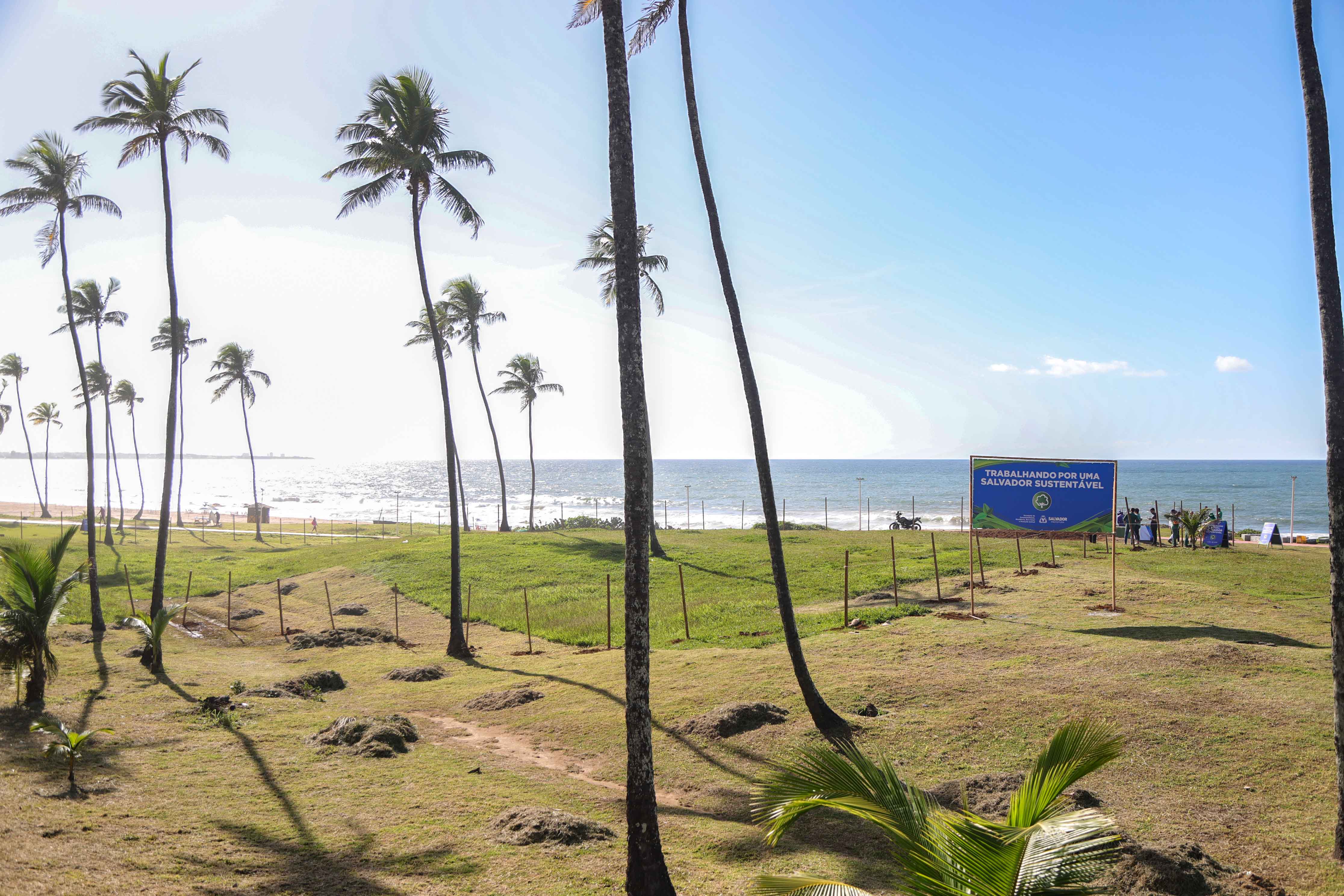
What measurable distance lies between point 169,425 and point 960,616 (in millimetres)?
19719

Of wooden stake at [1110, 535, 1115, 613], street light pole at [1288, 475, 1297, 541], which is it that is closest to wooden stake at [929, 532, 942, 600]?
wooden stake at [1110, 535, 1115, 613]

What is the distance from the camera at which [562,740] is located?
12.8 m

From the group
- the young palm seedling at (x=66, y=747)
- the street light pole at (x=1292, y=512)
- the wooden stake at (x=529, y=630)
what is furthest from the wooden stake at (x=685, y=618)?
the street light pole at (x=1292, y=512)

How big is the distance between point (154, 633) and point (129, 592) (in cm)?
1160

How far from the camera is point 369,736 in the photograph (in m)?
12.3

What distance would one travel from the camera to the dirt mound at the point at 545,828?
8.38 metres

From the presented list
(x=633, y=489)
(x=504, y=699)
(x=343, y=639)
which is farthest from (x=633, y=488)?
(x=343, y=639)

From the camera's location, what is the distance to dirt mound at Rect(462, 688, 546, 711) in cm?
1519

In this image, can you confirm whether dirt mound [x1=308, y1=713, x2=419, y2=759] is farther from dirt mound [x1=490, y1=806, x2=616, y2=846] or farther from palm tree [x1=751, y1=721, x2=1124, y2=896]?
palm tree [x1=751, y1=721, x2=1124, y2=896]

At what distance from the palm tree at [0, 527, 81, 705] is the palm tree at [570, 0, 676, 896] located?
11.9 meters

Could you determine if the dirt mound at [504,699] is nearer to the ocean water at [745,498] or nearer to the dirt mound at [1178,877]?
the dirt mound at [1178,877]

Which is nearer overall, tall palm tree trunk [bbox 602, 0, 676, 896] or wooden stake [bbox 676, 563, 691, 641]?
tall palm tree trunk [bbox 602, 0, 676, 896]

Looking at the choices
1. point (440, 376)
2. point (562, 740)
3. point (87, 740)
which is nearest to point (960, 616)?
point (562, 740)

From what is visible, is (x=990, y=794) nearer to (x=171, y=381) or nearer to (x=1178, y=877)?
(x=1178, y=877)
